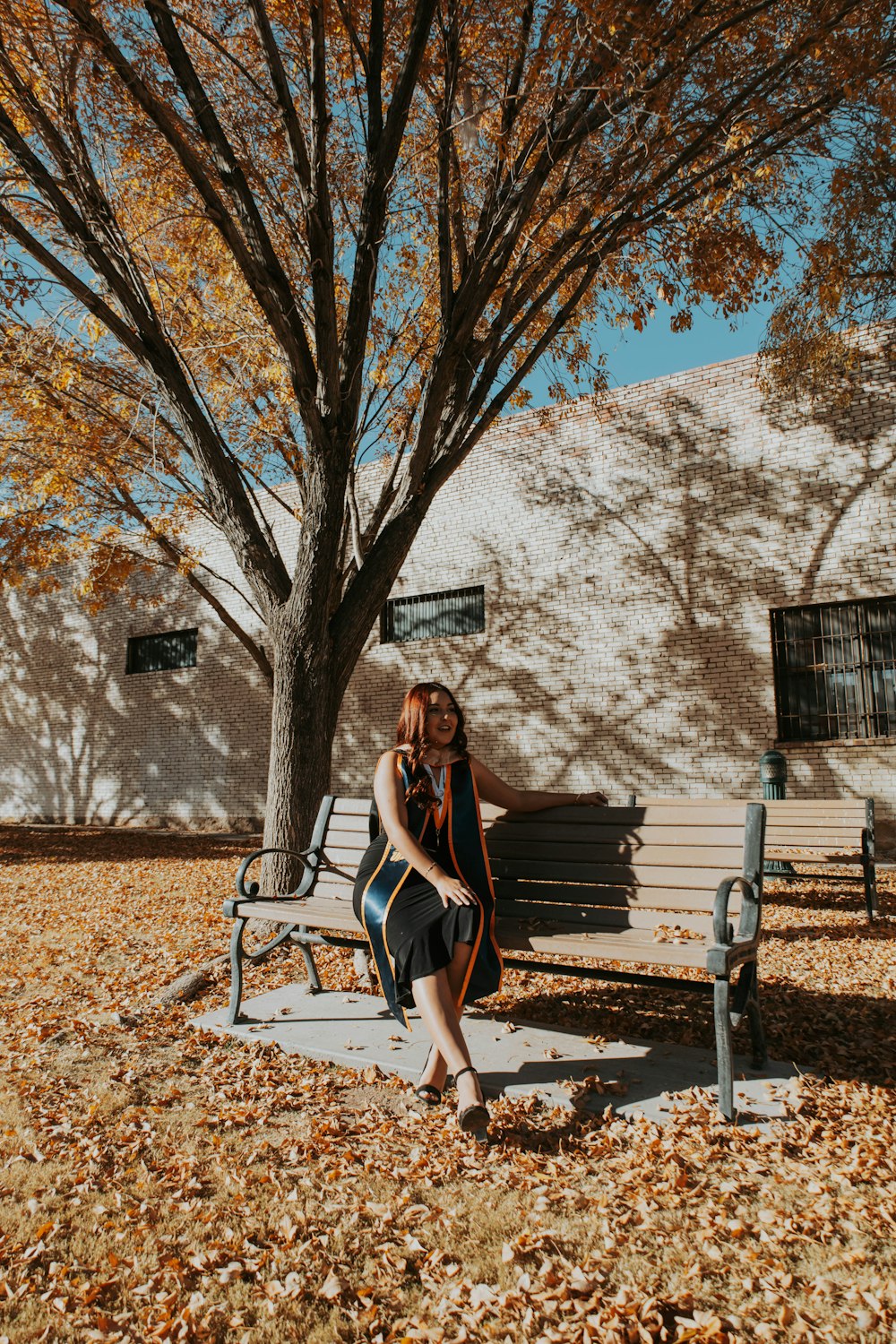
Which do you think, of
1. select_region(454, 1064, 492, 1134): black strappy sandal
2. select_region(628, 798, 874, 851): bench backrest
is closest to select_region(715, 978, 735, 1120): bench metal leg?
select_region(454, 1064, 492, 1134): black strappy sandal

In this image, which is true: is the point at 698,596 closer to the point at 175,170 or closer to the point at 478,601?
the point at 478,601

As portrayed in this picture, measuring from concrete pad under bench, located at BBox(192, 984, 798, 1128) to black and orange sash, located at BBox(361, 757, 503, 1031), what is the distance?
35cm

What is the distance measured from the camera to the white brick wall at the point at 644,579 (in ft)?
35.9

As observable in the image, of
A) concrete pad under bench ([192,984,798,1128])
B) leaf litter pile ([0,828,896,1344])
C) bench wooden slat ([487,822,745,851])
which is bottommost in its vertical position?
leaf litter pile ([0,828,896,1344])

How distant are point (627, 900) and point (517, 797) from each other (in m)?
0.69

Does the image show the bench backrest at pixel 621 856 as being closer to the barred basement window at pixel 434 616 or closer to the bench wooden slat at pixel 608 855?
the bench wooden slat at pixel 608 855

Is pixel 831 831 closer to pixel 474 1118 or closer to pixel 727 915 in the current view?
pixel 727 915

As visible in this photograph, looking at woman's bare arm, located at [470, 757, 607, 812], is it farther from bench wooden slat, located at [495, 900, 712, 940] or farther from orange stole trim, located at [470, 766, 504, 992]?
bench wooden slat, located at [495, 900, 712, 940]

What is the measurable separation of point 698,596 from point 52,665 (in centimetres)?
1495

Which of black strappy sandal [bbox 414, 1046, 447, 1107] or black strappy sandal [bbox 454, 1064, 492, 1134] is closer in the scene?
black strappy sandal [bbox 454, 1064, 492, 1134]

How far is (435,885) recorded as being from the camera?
366 cm

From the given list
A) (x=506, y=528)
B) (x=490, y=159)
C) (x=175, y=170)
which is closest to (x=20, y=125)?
(x=175, y=170)

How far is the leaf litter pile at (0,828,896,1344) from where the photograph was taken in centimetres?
228

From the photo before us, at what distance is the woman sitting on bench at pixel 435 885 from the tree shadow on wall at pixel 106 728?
41.7 ft
